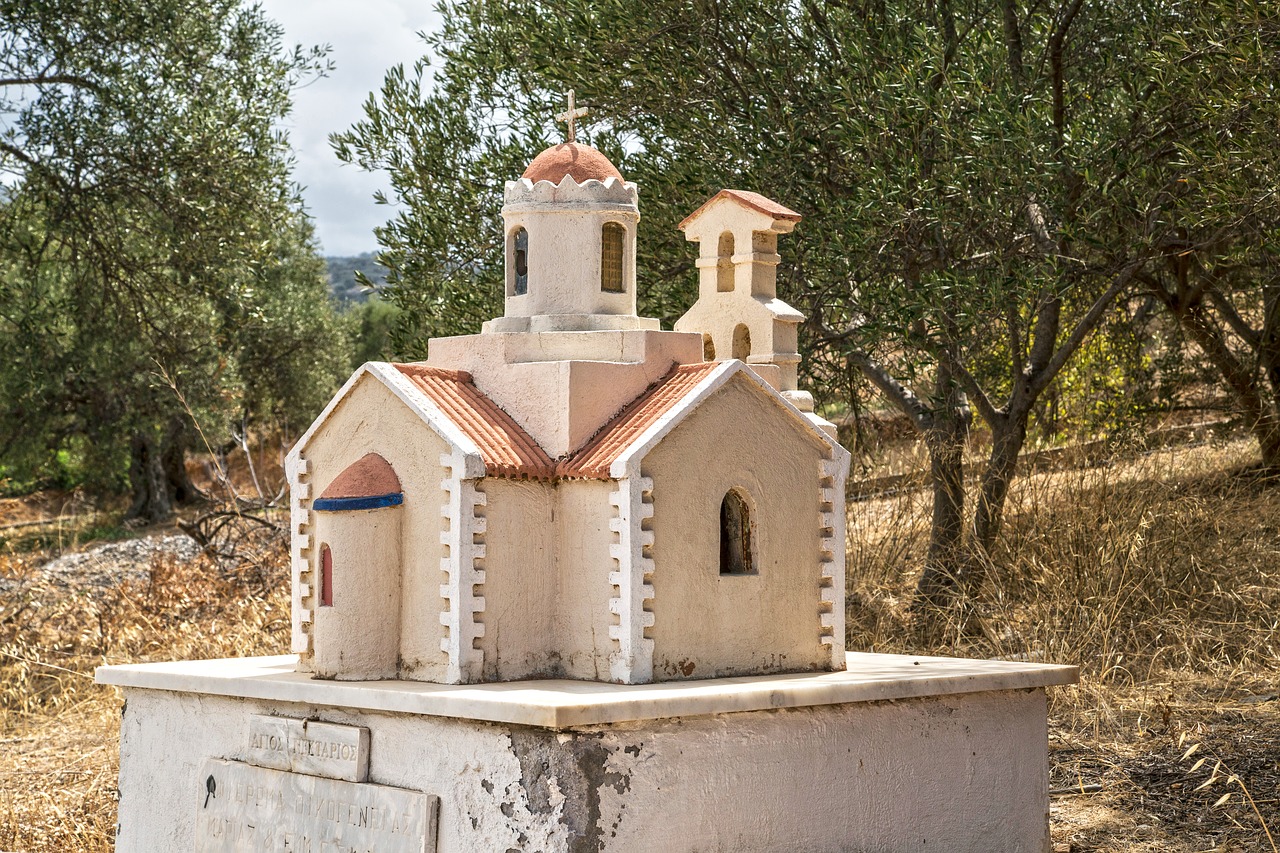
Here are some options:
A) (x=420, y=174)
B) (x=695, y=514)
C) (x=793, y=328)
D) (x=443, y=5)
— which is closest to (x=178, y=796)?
(x=695, y=514)

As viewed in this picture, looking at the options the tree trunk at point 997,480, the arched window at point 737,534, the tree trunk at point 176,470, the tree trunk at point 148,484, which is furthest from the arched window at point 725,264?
the tree trunk at point 148,484

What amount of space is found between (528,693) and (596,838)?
69cm

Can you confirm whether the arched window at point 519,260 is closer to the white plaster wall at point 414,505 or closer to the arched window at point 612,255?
the arched window at point 612,255

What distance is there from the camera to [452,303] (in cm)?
1273

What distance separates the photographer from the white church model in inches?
231

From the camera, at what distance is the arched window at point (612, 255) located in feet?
24.2

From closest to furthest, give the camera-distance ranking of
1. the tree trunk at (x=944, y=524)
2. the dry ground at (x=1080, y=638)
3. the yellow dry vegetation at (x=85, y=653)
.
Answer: the dry ground at (x=1080, y=638)
the yellow dry vegetation at (x=85, y=653)
the tree trunk at (x=944, y=524)

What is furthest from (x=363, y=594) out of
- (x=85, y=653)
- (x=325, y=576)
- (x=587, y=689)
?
(x=85, y=653)

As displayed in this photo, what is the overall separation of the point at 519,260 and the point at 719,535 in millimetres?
1981

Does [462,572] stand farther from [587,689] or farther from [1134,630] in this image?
[1134,630]

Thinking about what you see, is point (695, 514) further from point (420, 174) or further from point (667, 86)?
point (420, 174)

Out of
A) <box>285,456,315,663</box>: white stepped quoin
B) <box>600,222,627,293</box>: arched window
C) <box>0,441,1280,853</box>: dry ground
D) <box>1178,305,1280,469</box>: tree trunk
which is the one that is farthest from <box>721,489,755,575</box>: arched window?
<box>1178,305,1280,469</box>: tree trunk

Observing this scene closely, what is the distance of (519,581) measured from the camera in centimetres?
656

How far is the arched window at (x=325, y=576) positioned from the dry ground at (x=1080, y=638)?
11.2 feet
